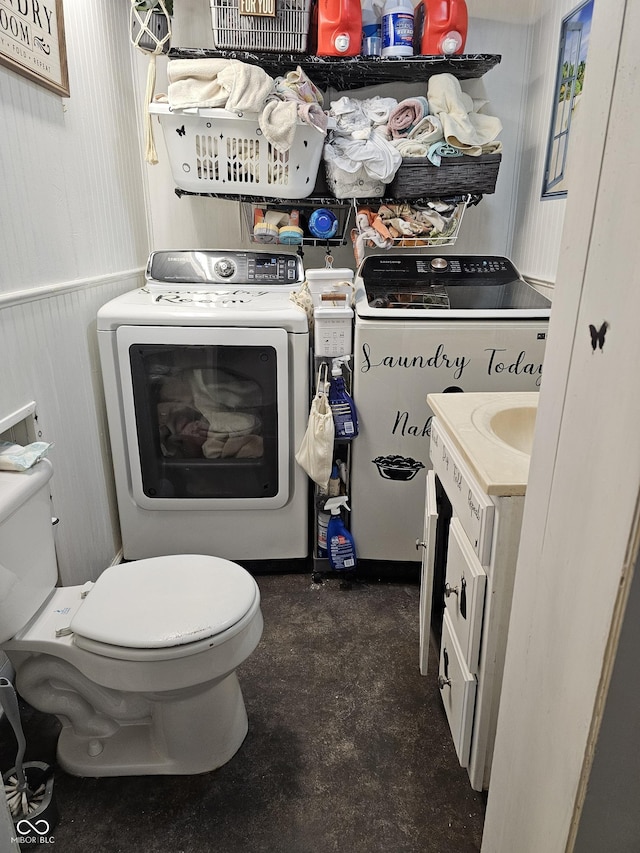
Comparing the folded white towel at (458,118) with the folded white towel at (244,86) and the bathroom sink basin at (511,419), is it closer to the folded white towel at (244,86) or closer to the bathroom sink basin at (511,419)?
the folded white towel at (244,86)

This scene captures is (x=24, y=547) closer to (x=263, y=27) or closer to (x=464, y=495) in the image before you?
(x=464, y=495)

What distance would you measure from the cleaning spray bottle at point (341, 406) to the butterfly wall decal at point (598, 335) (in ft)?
4.52

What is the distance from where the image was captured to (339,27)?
1.95 m

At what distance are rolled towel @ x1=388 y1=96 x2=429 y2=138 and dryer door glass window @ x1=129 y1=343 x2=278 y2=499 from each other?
988 mm

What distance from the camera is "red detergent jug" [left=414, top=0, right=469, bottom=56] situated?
1.98m

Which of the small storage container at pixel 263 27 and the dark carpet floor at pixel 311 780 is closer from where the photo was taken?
the dark carpet floor at pixel 311 780

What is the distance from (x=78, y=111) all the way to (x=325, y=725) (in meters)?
2.02

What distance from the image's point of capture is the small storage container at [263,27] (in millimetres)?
1916

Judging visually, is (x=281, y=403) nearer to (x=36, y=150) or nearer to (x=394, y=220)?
(x=394, y=220)

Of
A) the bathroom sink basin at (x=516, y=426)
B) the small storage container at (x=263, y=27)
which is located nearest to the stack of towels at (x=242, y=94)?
the small storage container at (x=263, y=27)

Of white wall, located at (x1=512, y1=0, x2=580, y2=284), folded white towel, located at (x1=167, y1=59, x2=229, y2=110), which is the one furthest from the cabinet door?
folded white towel, located at (x1=167, y1=59, x2=229, y2=110)

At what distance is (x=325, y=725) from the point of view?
5.03ft

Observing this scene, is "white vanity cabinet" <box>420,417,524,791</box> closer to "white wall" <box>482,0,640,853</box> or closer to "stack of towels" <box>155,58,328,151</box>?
"white wall" <box>482,0,640,853</box>

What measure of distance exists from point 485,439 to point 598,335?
66 centimetres
